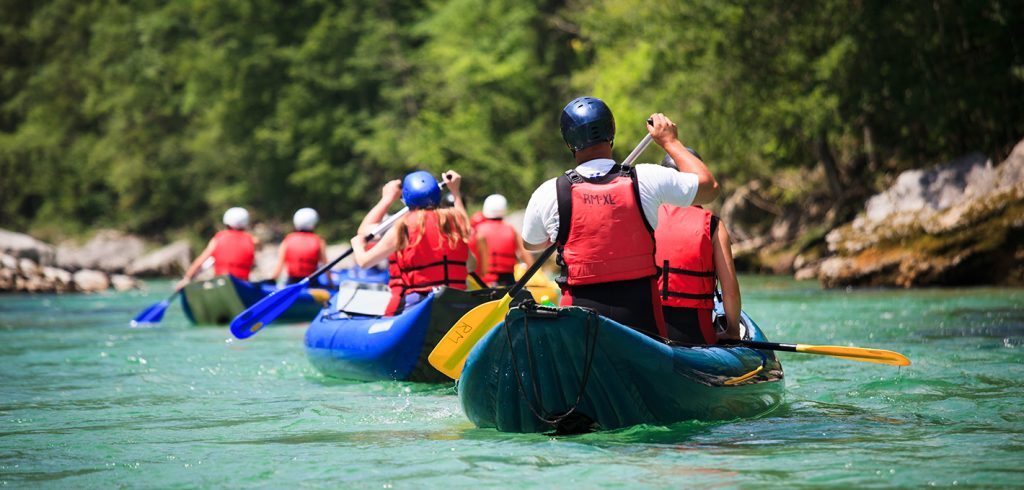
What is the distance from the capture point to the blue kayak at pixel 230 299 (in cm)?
1465

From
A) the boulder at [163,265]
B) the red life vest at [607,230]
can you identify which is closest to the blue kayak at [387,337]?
the red life vest at [607,230]

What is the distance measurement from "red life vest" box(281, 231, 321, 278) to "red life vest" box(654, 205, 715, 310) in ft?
28.9

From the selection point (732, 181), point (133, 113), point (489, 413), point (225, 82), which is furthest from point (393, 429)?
point (133, 113)

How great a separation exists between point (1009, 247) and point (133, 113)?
1349 inches

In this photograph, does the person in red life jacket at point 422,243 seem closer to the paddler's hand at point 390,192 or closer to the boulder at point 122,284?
the paddler's hand at point 390,192

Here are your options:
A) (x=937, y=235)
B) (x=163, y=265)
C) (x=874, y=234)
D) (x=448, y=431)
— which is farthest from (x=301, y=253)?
(x=163, y=265)

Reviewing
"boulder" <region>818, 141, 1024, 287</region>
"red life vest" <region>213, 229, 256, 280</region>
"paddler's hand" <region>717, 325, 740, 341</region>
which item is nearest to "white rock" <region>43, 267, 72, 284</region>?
"red life vest" <region>213, 229, 256, 280</region>

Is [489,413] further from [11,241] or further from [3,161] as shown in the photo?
[3,161]

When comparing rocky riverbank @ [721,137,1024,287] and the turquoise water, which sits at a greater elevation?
rocky riverbank @ [721,137,1024,287]

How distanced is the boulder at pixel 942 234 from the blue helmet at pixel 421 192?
9.88 m

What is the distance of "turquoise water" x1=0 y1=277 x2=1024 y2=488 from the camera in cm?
497

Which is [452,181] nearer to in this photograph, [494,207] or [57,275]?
[494,207]

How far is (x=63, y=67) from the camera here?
156 ft

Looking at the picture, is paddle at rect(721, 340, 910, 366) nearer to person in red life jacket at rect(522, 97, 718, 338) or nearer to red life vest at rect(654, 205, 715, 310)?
red life vest at rect(654, 205, 715, 310)
